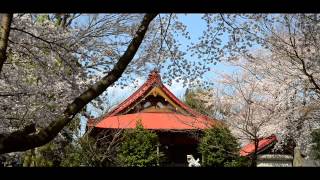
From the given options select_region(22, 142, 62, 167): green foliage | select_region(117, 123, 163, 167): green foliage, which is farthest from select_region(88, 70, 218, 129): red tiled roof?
select_region(22, 142, 62, 167): green foliage

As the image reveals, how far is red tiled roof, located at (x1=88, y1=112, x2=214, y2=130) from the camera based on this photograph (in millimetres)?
17344

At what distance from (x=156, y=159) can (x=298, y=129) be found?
16.7 ft

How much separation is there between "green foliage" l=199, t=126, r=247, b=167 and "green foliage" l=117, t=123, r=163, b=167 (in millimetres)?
2000

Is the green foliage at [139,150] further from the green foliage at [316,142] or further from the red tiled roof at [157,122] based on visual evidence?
the green foliage at [316,142]

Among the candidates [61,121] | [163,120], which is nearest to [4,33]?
[61,121]

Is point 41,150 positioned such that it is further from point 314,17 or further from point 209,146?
point 314,17

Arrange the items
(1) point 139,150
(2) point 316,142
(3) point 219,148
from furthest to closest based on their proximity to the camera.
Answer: (3) point 219,148
(1) point 139,150
(2) point 316,142

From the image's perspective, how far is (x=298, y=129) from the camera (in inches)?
582

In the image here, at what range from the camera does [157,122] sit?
17.9 meters

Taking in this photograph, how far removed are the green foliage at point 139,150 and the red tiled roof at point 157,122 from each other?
1123 millimetres

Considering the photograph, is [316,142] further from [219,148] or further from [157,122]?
[157,122]

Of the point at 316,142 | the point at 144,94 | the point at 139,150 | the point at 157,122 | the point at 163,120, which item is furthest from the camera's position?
the point at 144,94

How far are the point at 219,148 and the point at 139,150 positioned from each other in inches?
124
